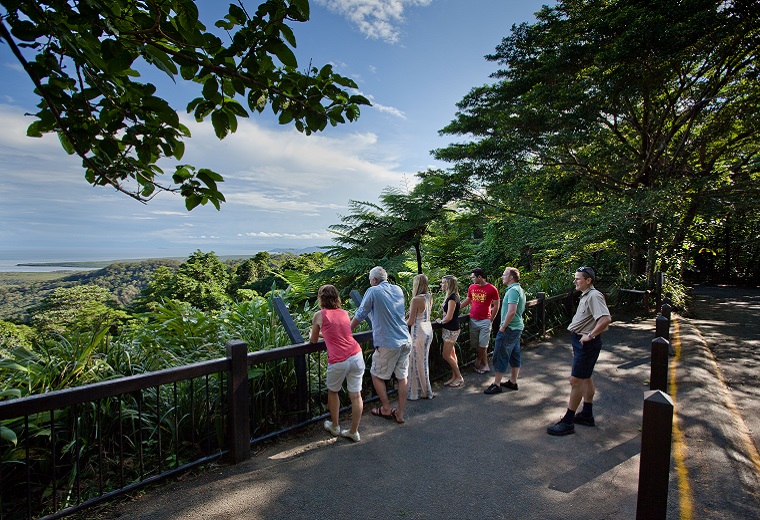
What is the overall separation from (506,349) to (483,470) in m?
2.47

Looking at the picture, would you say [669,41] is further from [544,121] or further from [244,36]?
[244,36]

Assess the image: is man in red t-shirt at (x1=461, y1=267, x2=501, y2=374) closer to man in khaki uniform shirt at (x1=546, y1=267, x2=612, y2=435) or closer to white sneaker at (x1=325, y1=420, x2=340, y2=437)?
man in khaki uniform shirt at (x1=546, y1=267, x2=612, y2=435)

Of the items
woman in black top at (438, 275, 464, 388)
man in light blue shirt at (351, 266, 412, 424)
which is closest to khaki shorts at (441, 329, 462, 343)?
woman in black top at (438, 275, 464, 388)

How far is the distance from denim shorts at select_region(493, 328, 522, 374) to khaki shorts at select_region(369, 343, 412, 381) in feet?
5.95

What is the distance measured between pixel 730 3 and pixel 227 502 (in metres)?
14.0

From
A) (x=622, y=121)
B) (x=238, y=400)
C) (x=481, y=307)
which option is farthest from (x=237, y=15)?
(x=622, y=121)

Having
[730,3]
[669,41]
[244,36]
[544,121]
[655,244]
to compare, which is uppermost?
[730,3]

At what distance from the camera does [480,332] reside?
6.74 meters

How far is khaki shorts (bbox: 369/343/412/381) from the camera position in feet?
15.6

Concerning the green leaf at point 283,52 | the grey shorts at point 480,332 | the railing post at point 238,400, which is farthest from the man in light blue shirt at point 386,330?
the green leaf at point 283,52

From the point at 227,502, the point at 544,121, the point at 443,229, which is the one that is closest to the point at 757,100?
the point at 544,121

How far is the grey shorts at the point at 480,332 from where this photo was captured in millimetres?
6688

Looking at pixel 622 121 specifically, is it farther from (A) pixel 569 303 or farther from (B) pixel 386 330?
(B) pixel 386 330

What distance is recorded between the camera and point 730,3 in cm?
944
